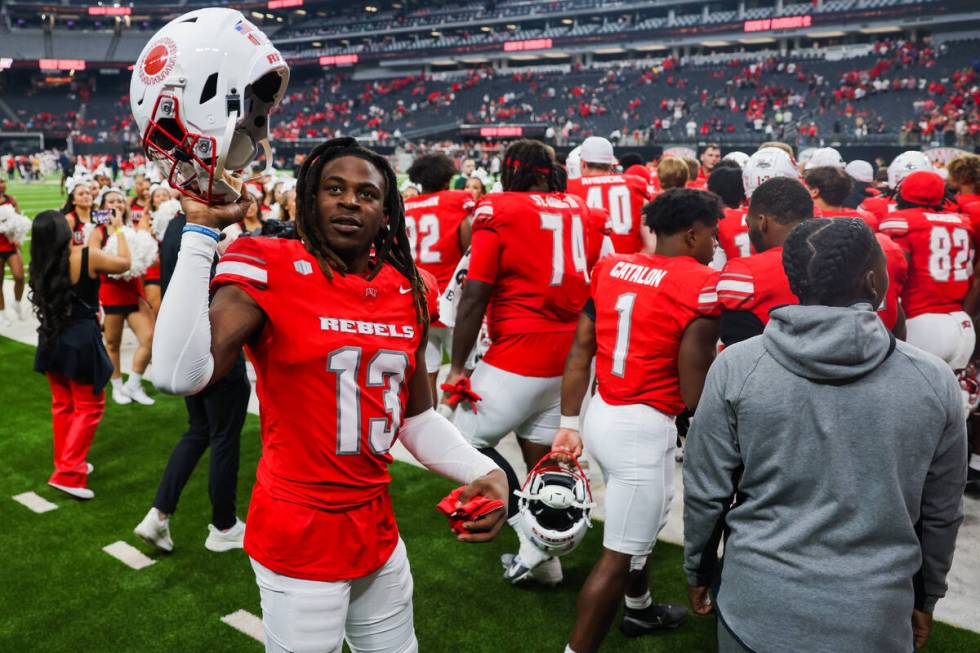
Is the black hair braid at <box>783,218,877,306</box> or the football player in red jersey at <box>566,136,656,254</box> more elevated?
the black hair braid at <box>783,218,877,306</box>

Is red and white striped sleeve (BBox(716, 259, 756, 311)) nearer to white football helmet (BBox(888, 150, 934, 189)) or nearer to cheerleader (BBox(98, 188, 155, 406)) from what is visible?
white football helmet (BBox(888, 150, 934, 189))

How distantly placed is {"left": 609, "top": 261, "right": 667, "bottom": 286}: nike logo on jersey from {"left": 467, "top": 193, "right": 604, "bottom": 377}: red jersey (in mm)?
819

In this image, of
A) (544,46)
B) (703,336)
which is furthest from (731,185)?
(544,46)

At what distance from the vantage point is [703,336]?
3.04m

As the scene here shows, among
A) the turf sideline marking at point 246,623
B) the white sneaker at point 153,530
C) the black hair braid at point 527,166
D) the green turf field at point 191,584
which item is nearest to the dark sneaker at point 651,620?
the green turf field at point 191,584

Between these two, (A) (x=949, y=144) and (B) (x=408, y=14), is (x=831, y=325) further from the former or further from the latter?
(B) (x=408, y=14)

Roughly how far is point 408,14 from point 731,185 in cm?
6010

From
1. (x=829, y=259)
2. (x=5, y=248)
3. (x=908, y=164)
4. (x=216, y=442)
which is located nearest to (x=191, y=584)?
(x=216, y=442)

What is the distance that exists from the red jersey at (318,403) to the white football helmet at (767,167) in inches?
144

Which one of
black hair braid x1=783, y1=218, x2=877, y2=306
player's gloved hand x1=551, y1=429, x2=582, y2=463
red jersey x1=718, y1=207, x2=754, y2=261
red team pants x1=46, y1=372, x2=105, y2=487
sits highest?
black hair braid x1=783, y1=218, x2=877, y2=306

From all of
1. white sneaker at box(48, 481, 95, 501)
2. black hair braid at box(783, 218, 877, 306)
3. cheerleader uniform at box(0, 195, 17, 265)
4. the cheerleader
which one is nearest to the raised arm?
black hair braid at box(783, 218, 877, 306)

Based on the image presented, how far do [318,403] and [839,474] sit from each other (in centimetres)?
127

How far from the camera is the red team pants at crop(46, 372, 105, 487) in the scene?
5.03 metres

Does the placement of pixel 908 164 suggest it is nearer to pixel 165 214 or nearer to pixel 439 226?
pixel 439 226
